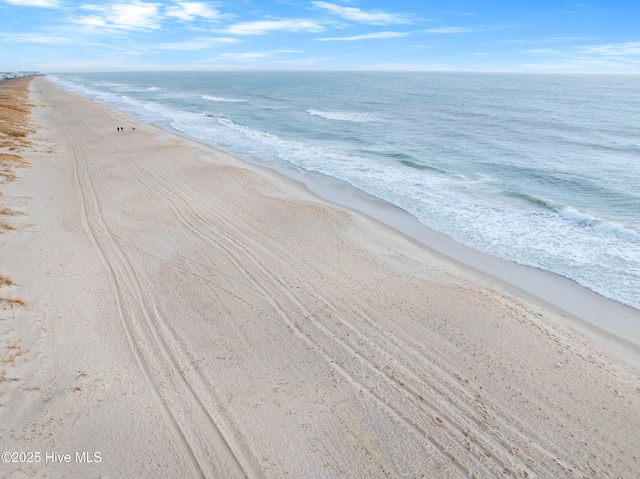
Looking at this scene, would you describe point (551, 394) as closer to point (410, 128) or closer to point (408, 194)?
point (408, 194)

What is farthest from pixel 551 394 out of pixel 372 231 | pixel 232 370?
pixel 372 231

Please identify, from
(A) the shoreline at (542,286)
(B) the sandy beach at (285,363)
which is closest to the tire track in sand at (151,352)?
(B) the sandy beach at (285,363)

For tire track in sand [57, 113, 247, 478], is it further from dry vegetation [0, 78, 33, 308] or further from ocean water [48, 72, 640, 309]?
ocean water [48, 72, 640, 309]

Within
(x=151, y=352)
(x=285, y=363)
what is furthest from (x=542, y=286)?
(x=151, y=352)

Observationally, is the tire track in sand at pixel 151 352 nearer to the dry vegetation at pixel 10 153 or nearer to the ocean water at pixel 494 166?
the dry vegetation at pixel 10 153

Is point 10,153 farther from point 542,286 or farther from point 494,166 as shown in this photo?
point 494,166

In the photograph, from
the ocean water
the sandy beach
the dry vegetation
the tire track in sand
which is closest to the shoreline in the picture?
the sandy beach
